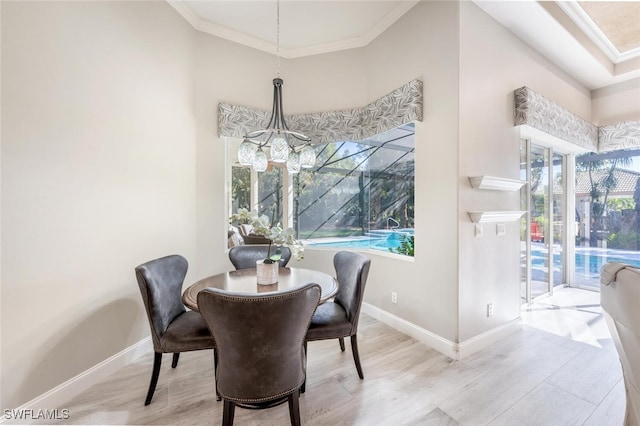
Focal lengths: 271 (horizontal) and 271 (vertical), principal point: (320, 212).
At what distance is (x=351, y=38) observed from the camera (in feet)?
10.8

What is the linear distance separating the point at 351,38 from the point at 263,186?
2120 mm

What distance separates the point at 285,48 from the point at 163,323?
3305mm

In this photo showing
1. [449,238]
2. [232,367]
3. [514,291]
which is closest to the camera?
[232,367]

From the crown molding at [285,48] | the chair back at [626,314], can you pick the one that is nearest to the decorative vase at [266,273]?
the chair back at [626,314]

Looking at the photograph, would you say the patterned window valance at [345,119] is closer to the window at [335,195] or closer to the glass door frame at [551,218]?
the window at [335,195]

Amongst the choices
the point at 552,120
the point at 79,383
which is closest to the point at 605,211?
the point at 552,120

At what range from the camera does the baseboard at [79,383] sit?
65.6 inches

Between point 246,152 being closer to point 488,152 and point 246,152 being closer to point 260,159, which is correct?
point 260,159

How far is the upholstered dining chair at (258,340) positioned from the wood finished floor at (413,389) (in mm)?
471

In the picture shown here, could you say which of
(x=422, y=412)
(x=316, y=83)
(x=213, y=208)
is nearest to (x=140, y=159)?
A: (x=213, y=208)

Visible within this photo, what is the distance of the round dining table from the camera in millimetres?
1814

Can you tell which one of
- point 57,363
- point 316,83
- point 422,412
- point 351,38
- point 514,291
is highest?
point 351,38

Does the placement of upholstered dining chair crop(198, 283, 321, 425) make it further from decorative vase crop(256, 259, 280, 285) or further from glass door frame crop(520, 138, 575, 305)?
glass door frame crop(520, 138, 575, 305)

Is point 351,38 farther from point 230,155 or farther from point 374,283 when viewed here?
point 374,283
